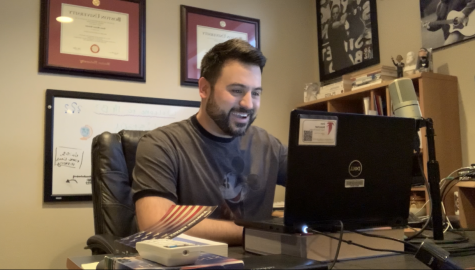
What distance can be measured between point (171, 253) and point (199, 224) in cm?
58

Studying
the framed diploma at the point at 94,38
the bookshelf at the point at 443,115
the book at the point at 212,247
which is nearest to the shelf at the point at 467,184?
the bookshelf at the point at 443,115

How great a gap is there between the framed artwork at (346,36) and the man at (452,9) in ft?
1.56

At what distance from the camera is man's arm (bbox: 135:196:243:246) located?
109cm

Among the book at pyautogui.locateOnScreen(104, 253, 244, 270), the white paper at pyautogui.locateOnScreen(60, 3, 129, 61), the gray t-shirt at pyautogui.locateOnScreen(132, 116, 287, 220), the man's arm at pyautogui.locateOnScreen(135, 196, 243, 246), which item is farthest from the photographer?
the white paper at pyautogui.locateOnScreen(60, 3, 129, 61)

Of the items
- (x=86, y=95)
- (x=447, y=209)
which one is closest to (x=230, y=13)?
(x=86, y=95)

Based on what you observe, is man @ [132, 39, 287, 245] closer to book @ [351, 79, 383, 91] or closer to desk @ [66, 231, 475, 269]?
desk @ [66, 231, 475, 269]

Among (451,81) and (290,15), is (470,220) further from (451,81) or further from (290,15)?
(290,15)

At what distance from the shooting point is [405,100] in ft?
3.28

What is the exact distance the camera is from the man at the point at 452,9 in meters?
2.07

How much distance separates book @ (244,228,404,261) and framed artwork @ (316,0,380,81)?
6.80 feet

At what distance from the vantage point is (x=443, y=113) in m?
2.08

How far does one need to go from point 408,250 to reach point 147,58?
7.08 feet

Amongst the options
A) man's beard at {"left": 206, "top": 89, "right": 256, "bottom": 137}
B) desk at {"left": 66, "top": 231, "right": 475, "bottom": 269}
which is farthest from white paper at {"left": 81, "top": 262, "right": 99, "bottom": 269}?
man's beard at {"left": 206, "top": 89, "right": 256, "bottom": 137}

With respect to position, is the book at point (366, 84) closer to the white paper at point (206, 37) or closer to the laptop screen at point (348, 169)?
the white paper at point (206, 37)
